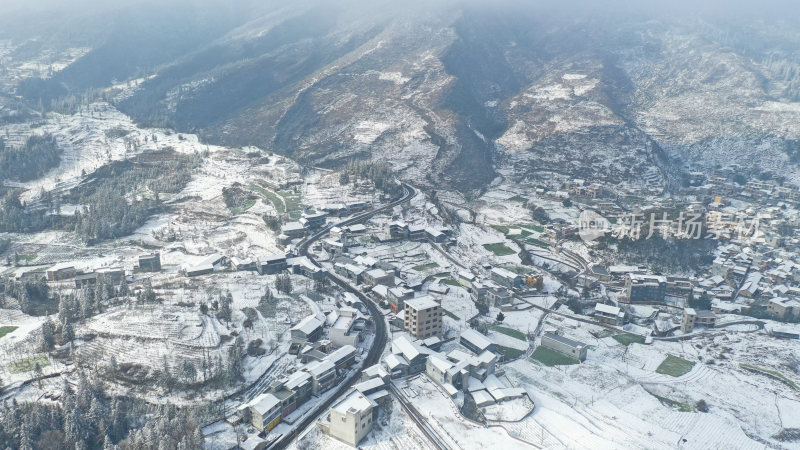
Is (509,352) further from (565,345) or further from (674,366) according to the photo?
(674,366)

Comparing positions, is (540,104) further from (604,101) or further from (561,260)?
(561,260)

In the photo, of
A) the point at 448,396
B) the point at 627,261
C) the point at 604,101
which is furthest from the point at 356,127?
the point at 448,396

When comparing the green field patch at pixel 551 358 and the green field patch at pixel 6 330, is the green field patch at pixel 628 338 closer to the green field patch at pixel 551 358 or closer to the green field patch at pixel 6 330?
the green field patch at pixel 551 358

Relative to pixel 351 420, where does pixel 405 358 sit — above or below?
below

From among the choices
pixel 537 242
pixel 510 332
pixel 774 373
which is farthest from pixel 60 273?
pixel 774 373

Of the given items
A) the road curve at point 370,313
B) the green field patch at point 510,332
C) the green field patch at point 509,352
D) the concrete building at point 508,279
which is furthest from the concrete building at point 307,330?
the concrete building at point 508,279

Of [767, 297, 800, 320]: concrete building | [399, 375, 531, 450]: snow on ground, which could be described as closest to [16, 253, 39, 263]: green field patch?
[399, 375, 531, 450]: snow on ground
